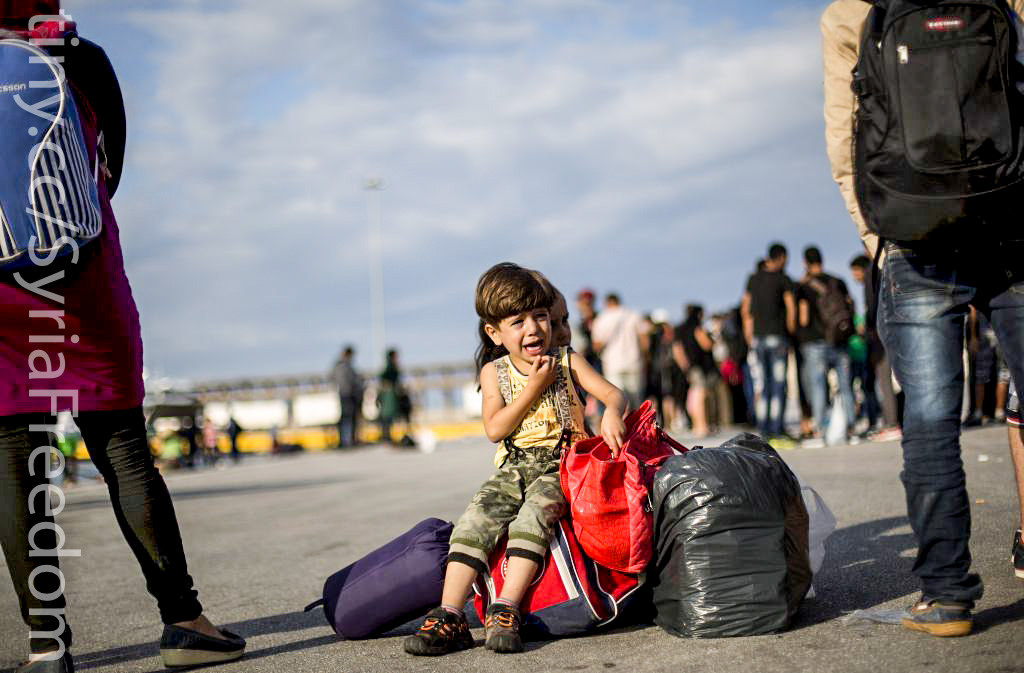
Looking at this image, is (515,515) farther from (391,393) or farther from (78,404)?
(391,393)

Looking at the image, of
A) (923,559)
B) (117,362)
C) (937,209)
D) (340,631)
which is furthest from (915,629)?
(117,362)

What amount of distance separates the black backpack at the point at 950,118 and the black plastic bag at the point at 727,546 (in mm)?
994

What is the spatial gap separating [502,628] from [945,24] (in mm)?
2331

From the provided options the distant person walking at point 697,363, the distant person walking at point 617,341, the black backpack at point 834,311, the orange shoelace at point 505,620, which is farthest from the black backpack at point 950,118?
the distant person walking at point 697,363

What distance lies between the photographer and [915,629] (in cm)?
307

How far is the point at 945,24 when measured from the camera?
282 centimetres

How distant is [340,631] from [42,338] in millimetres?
1532

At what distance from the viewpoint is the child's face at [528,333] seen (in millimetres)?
3898

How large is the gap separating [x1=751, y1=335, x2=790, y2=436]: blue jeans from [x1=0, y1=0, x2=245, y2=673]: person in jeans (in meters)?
8.78

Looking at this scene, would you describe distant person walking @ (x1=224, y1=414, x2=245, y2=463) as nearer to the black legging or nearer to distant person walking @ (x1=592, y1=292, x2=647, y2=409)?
distant person walking @ (x1=592, y1=292, x2=647, y2=409)

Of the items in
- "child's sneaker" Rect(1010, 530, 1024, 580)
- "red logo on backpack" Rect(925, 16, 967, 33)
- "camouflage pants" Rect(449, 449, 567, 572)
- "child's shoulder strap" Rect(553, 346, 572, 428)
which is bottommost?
"child's sneaker" Rect(1010, 530, 1024, 580)

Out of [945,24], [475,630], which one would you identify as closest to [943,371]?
[945,24]

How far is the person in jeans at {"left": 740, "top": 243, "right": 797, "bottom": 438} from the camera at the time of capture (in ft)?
36.5

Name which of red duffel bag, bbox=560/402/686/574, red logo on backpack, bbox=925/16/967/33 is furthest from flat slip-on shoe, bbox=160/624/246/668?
red logo on backpack, bbox=925/16/967/33
